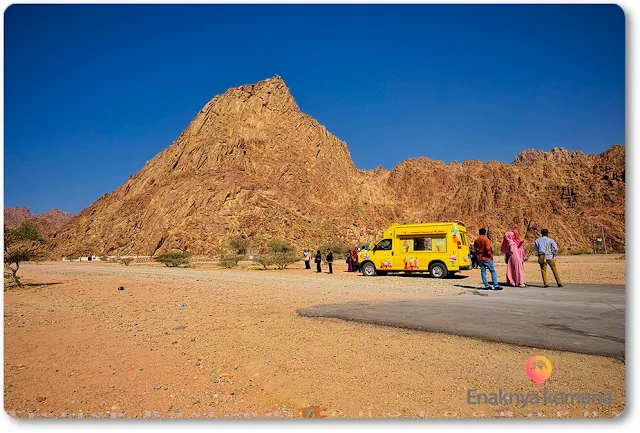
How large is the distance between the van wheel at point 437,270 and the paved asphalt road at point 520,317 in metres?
7.60

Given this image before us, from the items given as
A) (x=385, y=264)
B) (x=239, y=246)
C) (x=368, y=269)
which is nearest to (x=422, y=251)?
(x=385, y=264)

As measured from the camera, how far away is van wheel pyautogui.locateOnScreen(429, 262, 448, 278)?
18.3 meters

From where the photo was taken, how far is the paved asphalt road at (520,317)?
18.4 ft

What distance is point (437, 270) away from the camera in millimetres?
18578

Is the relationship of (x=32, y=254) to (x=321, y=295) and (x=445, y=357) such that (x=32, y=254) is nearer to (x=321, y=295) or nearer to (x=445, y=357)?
(x=321, y=295)

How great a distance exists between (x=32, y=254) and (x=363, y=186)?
251 feet

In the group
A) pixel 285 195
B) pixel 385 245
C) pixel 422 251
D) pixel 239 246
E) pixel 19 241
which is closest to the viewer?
pixel 19 241

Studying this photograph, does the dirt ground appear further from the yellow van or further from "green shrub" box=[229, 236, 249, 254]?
"green shrub" box=[229, 236, 249, 254]

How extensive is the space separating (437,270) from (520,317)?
11.5 m

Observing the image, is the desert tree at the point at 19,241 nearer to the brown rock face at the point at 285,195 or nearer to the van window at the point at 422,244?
the van window at the point at 422,244

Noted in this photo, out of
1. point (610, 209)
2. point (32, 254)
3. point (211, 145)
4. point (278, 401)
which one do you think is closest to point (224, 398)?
point (278, 401)

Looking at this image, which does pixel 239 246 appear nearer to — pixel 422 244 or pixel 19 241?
pixel 19 241

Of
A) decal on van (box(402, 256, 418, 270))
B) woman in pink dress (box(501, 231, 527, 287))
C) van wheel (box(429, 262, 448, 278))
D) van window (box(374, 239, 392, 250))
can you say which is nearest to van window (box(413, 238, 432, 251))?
decal on van (box(402, 256, 418, 270))

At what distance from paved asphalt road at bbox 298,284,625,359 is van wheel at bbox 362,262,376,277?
9.99 meters
